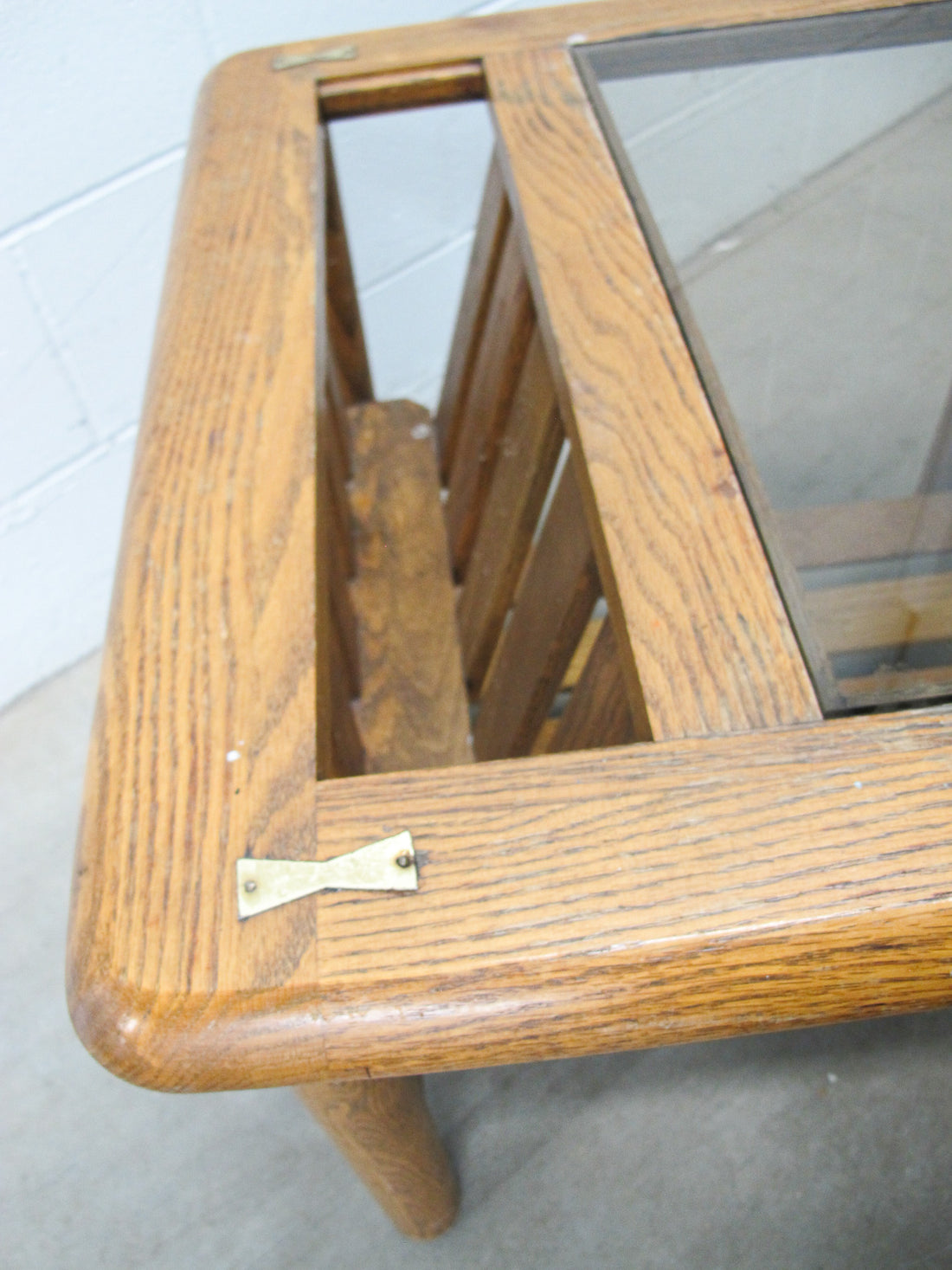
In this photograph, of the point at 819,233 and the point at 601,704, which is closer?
the point at 601,704

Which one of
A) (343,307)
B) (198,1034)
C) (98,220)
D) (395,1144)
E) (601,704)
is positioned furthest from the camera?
(98,220)

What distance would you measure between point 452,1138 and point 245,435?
826 millimetres

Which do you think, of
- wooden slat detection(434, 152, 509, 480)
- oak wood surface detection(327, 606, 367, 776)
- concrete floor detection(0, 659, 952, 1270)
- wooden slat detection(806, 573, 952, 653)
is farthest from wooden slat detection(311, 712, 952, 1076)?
concrete floor detection(0, 659, 952, 1270)

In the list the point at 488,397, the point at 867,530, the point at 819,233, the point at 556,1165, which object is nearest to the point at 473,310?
the point at 488,397

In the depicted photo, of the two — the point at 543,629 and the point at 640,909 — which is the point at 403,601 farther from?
the point at 640,909

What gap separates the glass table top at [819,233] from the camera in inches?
29.6

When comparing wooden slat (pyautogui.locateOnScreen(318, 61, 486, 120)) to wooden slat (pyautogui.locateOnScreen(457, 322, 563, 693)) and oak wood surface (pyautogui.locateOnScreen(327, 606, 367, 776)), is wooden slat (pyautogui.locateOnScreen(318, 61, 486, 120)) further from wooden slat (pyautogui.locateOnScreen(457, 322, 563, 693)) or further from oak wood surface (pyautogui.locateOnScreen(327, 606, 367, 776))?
oak wood surface (pyautogui.locateOnScreen(327, 606, 367, 776))

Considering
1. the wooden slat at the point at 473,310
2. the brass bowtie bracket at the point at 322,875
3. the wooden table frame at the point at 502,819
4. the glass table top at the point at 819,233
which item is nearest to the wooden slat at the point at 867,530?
the glass table top at the point at 819,233

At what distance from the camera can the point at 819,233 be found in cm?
88

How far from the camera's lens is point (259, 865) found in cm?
43

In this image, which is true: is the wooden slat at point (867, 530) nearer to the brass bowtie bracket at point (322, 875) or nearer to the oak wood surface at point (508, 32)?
the brass bowtie bracket at point (322, 875)

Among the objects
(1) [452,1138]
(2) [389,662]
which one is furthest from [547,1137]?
(2) [389,662]

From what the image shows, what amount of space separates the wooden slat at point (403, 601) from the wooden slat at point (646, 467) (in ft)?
1.39

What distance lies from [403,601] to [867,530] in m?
0.50
